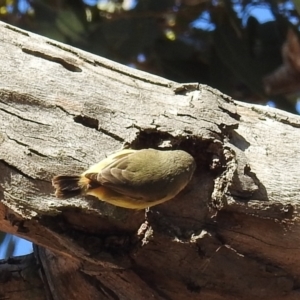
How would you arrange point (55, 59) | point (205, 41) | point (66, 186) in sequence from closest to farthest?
point (66, 186), point (55, 59), point (205, 41)

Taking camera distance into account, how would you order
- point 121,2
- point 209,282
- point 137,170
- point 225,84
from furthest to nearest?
point 121,2 → point 225,84 → point 209,282 → point 137,170

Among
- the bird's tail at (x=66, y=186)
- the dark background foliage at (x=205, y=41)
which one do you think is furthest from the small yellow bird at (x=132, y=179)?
the dark background foliage at (x=205, y=41)

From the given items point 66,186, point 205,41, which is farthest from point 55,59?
point 205,41

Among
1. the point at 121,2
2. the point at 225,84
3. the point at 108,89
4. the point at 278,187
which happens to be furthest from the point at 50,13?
the point at 278,187

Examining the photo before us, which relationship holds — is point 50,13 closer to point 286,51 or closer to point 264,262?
point 286,51

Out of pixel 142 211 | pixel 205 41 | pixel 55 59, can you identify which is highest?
pixel 205 41

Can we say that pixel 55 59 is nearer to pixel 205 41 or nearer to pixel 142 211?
pixel 142 211

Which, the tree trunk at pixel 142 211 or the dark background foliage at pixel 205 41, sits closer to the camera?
the tree trunk at pixel 142 211

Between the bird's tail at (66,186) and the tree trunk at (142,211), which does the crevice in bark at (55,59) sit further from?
the bird's tail at (66,186)
